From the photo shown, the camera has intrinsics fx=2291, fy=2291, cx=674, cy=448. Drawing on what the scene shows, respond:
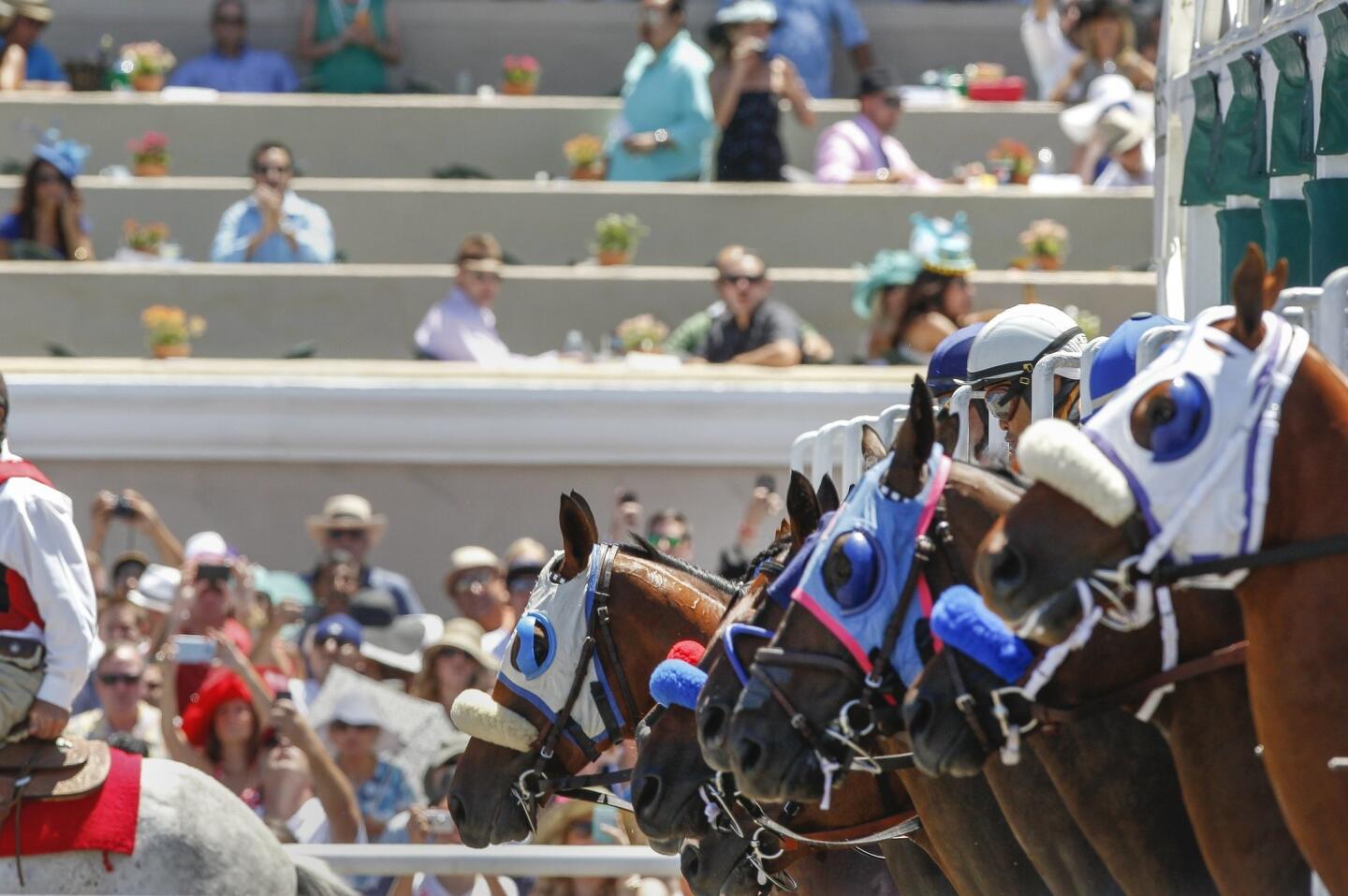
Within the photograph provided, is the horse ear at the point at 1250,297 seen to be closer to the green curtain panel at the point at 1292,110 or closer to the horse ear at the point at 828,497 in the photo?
the horse ear at the point at 828,497

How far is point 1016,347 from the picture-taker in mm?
4941

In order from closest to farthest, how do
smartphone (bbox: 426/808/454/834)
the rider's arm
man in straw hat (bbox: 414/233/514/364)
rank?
the rider's arm
smartphone (bbox: 426/808/454/834)
man in straw hat (bbox: 414/233/514/364)

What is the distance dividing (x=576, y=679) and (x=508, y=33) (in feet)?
41.6

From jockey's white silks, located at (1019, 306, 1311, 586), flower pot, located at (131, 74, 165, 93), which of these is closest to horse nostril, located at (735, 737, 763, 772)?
jockey's white silks, located at (1019, 306, 1311, 586)

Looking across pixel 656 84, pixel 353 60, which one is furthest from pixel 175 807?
pixel 353 60

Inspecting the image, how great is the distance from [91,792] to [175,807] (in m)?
0.24

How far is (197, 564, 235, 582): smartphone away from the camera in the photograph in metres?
9.30

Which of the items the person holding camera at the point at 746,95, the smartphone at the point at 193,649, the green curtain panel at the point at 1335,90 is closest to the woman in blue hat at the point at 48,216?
the person holding camera at the point at 746,95

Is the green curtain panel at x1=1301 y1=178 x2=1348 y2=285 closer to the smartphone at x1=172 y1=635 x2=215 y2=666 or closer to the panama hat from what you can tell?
the smartphone at x1=172 y1=635 x2=215 y2=666

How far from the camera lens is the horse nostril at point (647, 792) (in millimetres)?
4398

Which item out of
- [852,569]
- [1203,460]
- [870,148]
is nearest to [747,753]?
[852,569]

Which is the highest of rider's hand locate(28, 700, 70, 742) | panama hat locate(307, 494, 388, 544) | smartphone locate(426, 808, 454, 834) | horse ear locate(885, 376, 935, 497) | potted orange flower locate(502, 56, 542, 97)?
potted orange flower locate(502, 56, 542, 97)

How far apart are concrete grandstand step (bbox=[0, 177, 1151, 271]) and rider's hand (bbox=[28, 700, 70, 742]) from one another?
7.47 m

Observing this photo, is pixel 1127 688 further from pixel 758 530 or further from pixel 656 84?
pixel 656 84
